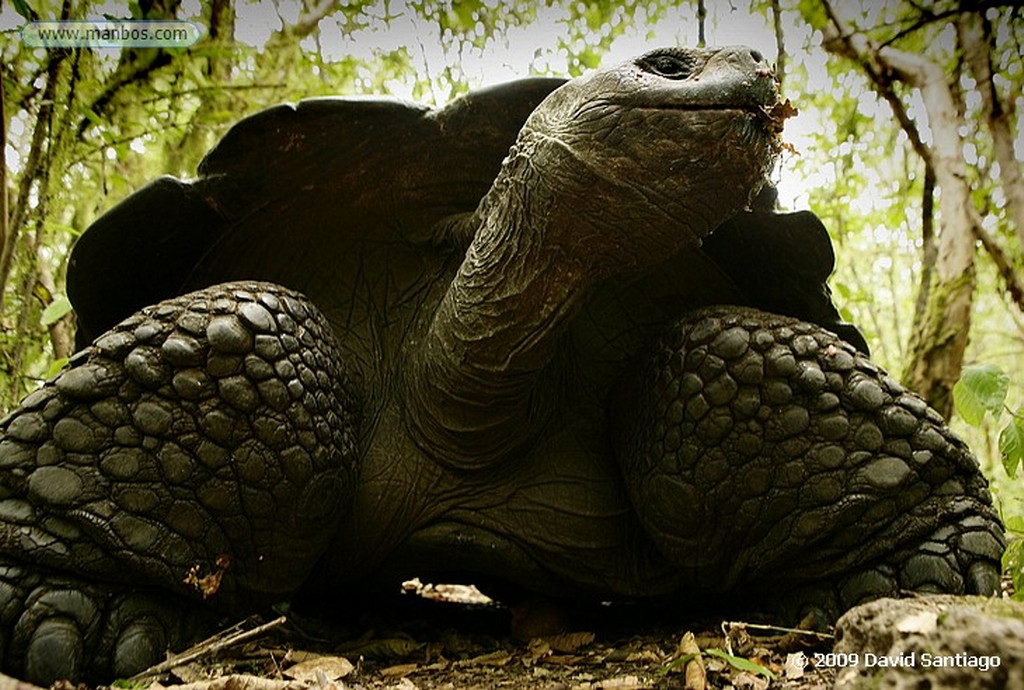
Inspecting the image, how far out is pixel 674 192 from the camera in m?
1.73

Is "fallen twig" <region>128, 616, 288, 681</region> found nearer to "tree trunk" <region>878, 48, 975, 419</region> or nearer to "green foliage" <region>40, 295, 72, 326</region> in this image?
"green foliage" <region>40, 295, 72, 326</region>

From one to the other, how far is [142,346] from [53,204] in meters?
2.23

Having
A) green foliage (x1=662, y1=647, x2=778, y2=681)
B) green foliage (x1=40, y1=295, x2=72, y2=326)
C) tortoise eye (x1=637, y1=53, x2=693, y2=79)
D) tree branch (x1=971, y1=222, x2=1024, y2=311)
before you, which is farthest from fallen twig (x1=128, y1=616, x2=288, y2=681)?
tree branch (x1=971, y1=222, x2=1024, y2=311)

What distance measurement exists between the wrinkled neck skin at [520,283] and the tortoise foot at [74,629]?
3.16ft

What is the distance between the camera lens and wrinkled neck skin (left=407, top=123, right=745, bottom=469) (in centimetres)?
182

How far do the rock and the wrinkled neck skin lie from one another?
0.95m

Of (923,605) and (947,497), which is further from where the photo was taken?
(947,497)

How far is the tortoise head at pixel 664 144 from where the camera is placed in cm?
163

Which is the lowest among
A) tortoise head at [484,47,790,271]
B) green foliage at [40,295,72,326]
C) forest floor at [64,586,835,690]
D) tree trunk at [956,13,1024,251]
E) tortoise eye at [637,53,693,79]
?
forest floor at [64,586,835,690]

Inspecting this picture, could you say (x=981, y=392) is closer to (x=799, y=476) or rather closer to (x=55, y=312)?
(x=799, y=476)

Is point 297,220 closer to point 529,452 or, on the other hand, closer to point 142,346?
point 142,346

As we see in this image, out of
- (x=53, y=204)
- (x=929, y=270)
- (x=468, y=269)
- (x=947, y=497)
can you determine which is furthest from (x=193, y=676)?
(x=929, y=270)

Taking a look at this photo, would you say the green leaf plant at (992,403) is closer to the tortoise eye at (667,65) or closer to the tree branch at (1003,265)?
the tortoise eye at (667,65)

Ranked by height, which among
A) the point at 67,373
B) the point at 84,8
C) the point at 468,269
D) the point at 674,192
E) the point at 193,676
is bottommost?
the point at 193,676
